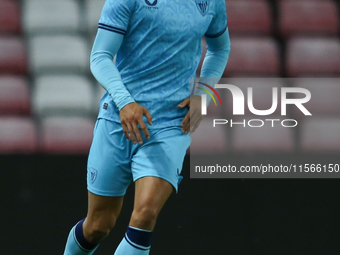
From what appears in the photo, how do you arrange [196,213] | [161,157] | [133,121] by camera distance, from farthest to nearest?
[196,213], [161,157], [133,121]

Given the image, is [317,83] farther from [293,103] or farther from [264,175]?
[264,175]

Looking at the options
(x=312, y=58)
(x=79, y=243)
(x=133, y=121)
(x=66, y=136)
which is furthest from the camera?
(x=312, y=58)

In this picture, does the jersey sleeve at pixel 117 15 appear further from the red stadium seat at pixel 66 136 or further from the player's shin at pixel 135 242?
the red stadium seat at pixel 66 136

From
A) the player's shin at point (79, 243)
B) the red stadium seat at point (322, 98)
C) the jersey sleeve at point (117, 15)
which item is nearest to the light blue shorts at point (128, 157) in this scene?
the player's shin at point (79, 243)

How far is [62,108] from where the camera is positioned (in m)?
3.06

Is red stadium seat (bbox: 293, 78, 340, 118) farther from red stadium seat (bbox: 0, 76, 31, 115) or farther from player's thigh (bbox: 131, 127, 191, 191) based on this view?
red stadium seat (bbox: 0, 76, 31, 115)

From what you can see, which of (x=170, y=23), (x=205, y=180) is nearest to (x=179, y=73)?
(x=170, y=23)

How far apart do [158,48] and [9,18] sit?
2.20m

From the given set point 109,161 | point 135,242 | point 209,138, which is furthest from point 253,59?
point 135,242

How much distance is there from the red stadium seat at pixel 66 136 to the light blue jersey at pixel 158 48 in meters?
0.95

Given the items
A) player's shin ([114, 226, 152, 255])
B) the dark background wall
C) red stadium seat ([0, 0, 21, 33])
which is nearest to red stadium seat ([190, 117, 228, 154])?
the dark background wall

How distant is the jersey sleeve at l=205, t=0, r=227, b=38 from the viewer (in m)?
1.91

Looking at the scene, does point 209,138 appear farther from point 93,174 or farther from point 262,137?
point 93,174

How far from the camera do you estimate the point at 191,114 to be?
184 centimetres
